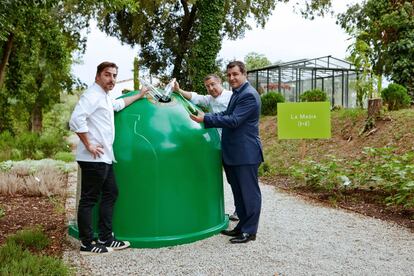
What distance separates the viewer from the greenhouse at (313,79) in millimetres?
21766

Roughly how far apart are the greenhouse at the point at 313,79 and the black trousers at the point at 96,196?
58.9 feet

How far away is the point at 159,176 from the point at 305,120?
17.7ft

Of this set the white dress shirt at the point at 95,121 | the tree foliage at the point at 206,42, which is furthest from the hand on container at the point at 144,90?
the tree foliage at the point at 206,42

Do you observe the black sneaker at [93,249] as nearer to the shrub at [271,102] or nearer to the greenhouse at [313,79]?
the shrub at [271,102]

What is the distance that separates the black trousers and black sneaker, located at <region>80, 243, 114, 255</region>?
0.05 meters

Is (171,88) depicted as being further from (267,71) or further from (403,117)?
(267,71)

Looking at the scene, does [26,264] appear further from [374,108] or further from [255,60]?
[255,60]

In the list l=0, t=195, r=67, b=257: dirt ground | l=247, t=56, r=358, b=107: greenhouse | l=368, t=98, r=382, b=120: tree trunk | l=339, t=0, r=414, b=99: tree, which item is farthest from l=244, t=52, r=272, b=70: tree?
l=0, t=195, r=67, b=257: dirt ground

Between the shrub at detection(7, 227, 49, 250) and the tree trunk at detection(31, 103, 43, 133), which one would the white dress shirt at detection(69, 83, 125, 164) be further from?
the tree trunk at detection(31, 103, 43, 133)

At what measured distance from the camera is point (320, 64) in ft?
73.6

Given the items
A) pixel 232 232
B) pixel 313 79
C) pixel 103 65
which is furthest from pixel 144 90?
pixel 313 79

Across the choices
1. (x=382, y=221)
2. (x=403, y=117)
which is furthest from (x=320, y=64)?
(x=382, y=221)

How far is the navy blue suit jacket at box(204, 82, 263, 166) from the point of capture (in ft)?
14.5

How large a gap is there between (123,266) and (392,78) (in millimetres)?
14666
